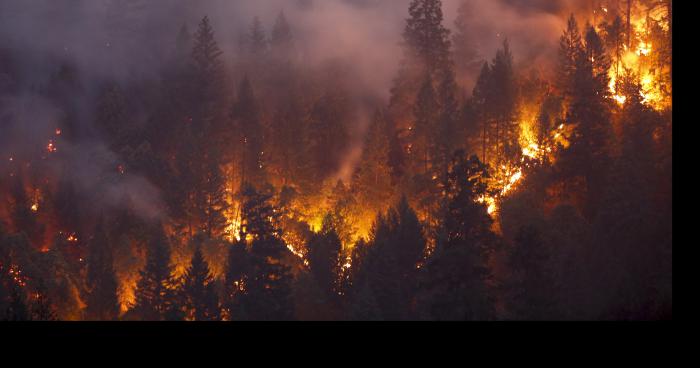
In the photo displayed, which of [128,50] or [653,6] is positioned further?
[128,50]

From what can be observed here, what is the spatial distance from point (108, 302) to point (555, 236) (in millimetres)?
20773

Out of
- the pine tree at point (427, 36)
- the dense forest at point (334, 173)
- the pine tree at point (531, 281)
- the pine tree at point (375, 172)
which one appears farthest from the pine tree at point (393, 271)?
the pine tree at point (427, 36)

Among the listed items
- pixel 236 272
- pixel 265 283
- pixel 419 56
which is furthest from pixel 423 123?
pixel 265 283

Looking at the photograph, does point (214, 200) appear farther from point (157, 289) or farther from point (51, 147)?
point (51, 147)

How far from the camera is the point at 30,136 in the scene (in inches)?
1700

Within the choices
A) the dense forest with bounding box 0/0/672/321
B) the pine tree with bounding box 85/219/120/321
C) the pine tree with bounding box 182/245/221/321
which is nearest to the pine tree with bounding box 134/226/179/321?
the dense forest with bounding box 0/0/672/321

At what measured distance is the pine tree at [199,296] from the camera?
27500mm

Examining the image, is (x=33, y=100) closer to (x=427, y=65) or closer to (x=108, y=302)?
(x=108, y=302)

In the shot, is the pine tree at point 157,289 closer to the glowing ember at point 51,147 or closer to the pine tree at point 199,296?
the pine tree at point 199,296

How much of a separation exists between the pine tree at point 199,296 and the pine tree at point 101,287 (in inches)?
154

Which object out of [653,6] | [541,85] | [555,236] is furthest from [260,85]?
[555,236]

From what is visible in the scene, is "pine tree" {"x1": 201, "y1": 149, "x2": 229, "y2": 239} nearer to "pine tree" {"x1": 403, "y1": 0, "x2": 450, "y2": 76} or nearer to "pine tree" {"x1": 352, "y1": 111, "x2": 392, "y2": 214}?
"pine tree" {"x1": 352, "y1": 111, "x2": 392, "y2": 214}

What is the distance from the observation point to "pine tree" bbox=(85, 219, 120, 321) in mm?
29750

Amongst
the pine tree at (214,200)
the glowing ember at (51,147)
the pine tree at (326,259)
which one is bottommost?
the pine tree at (326,259)
